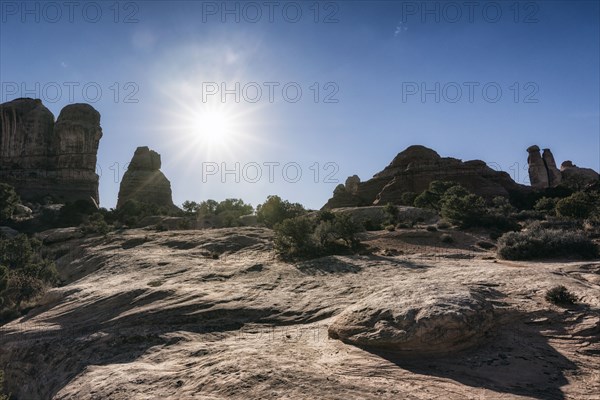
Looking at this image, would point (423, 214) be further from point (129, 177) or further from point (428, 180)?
point (129, 177)

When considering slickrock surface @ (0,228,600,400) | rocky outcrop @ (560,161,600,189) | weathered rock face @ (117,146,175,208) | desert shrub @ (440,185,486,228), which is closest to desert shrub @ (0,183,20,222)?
weathered rock face @ (117,146,175,208)

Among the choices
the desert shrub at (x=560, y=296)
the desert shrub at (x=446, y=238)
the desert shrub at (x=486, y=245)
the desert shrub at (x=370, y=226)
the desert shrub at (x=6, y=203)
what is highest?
the desert shrub at (x=6, y=203)

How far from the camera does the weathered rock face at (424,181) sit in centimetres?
7150

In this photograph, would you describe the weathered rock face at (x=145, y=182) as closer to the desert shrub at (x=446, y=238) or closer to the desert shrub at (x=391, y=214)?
the desert shrub at (x=391, y=214)

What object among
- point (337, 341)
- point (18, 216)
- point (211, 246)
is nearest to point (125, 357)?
point (337, 341)

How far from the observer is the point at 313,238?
82.4 ft

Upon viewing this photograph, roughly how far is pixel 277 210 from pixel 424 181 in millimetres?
40448

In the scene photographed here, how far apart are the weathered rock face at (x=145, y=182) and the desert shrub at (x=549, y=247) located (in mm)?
76529

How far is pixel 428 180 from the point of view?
74.2 meters

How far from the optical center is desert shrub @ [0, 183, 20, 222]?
5644 centimetres

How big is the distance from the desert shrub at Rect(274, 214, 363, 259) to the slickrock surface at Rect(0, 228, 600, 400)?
10.3ft

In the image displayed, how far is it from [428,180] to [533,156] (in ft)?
134

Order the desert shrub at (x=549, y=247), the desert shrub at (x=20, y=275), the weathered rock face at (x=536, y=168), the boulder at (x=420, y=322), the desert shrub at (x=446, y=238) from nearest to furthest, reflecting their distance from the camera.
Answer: the boulder at (x=420, y=322) < the desert shrub at (x=549, y=247) < the desert shrub at (x=20, y=275) < the desert shrub at (x=446, y=238) < the weathered rock face at (x=536, y=168)

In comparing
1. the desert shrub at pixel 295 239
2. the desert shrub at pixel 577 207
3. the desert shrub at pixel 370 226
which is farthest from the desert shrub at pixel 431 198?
the desert shrub at pixel 295 239
